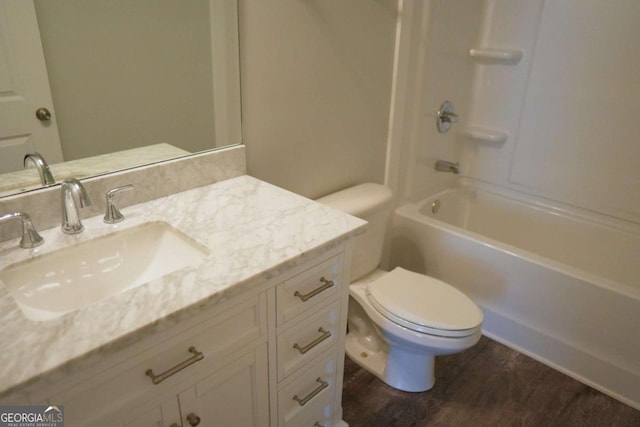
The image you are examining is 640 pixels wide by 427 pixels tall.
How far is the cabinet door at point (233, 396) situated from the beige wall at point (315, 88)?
72 cm


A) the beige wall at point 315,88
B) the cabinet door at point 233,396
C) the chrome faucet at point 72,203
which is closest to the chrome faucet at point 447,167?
the beige wall at point 315,88

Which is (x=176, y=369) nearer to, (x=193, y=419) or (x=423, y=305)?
(x=193, y=419)

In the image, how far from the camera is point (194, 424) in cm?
Answer: 103

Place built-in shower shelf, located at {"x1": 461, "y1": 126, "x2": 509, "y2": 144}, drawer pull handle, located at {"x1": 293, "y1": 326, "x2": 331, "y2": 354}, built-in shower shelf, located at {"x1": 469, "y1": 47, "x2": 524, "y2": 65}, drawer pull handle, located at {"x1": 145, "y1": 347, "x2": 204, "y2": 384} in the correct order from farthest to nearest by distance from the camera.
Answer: built-in shower shelf, located at {"x1": 461, "y1": 126, "x2": 509, "y2": 144}, built-in shower shelf, located at {"x1": 469, "y1": 47, "x2": 524, "y2": 65}, drawer pull handle, located at {"x1": 293, "y1": 326, "x2": 331, "y2": 354}, drawer pull handle, located at {"x1": 145, "y1": 347, "x2": 204, "y2": 384}

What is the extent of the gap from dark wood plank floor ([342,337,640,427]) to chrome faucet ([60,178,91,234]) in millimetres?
1170

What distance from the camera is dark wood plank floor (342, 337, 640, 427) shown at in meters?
1.71

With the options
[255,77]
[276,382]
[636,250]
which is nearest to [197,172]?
[255,77]

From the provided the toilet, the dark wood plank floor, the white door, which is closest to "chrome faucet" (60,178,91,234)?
the white door

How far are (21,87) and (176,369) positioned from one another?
0.75m

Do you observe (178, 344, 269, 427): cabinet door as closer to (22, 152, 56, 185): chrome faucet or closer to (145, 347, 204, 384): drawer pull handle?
(145, 347, 204, 384): drawer pull handle

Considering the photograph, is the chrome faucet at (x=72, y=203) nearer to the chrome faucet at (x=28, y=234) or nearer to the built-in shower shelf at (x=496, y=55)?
the chrome faucet at (x=28, y=234)

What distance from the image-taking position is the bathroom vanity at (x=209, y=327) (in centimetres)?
80

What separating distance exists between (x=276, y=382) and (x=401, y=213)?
4.06 feet

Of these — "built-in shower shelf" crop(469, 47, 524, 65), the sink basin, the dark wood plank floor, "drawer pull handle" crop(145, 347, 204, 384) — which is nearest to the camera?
"drawer pull handle" crop(145, 347, 204, 384)
